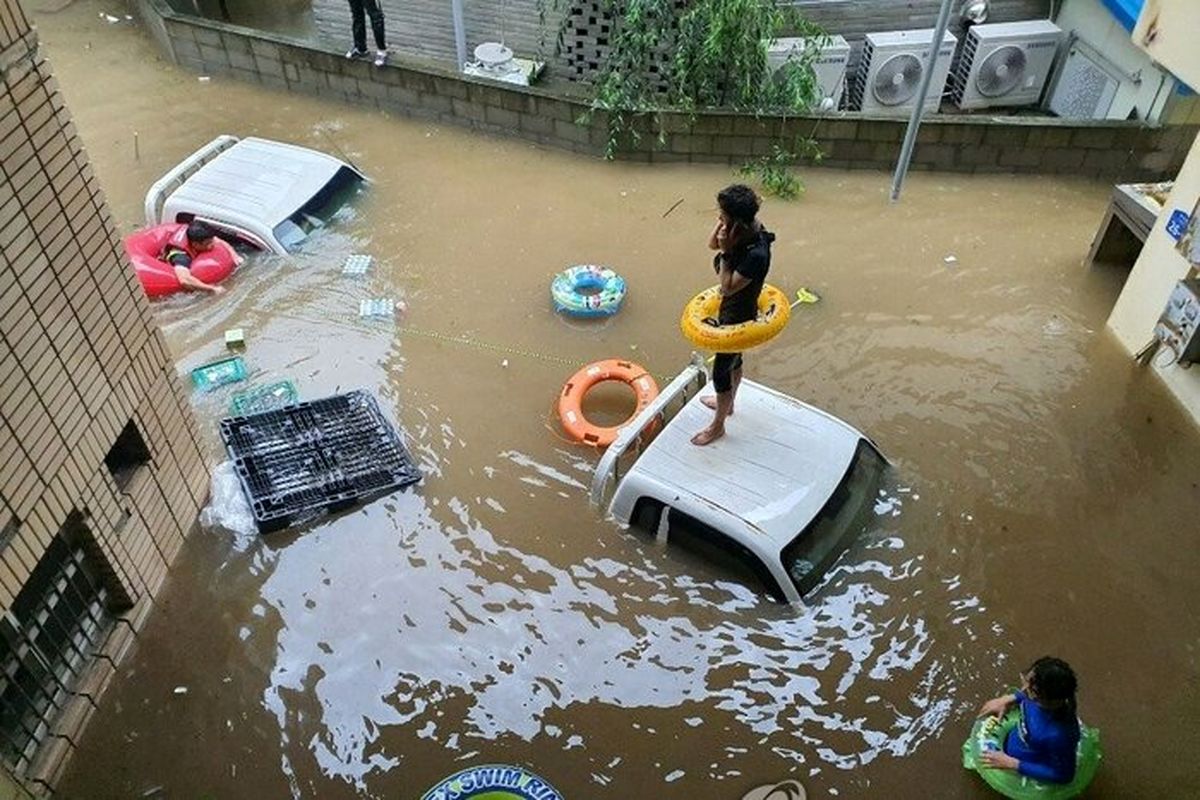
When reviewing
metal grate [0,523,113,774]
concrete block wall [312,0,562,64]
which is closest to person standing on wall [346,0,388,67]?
concrete block wall [312,0,562,64]

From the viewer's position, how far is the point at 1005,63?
10898 millimetres

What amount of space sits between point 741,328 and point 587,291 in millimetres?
2920

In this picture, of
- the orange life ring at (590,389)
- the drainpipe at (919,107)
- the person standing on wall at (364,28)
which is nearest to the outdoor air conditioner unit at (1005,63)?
the drainpipe at (919,107)

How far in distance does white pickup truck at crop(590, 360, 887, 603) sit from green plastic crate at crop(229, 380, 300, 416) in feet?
9.08

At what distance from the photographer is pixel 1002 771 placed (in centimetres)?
495

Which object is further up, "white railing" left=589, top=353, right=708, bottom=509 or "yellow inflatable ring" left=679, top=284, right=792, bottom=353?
"yellow inflatable ring" left=679, top=284, right=792, bottom=353

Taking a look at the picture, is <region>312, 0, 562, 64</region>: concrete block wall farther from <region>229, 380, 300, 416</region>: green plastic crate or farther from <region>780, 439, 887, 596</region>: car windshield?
<region>780, 439, 887, 596</region>: car windshield

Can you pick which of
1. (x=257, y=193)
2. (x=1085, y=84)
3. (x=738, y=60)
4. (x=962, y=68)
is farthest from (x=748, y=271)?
(x=1085, y=84)

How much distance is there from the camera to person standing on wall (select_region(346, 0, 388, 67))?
10.5 m

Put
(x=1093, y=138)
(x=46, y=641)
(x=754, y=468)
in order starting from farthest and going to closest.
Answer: (x=1093, y=138)
(x=754, y=468)
(x=46, y=641)

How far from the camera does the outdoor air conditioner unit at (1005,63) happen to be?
35.4ft

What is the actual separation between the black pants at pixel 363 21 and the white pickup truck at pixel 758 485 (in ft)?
21.9

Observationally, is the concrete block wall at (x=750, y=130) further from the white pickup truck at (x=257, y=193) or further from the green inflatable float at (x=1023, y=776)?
the green inflatable float at (x=1023, y=776)

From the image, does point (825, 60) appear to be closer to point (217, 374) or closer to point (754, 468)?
point (754, 468)
